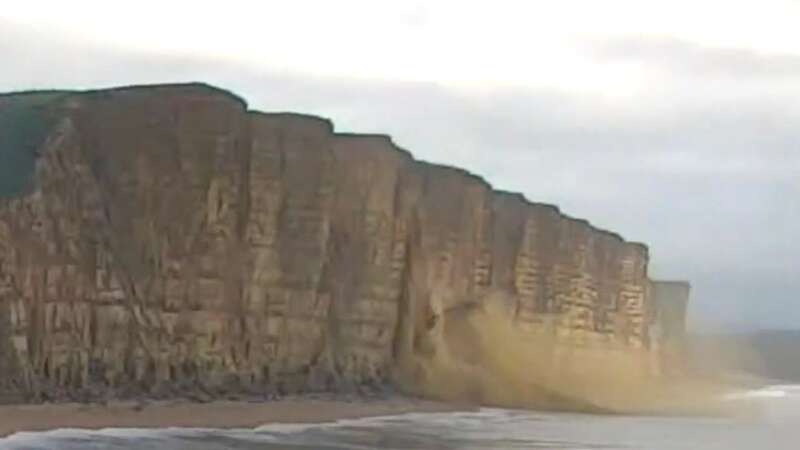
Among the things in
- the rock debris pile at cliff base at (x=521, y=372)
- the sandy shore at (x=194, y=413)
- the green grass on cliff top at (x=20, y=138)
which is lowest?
the sandy shore at (x=194, y=413)

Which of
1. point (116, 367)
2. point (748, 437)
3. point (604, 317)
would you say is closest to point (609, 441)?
point (748, 437)

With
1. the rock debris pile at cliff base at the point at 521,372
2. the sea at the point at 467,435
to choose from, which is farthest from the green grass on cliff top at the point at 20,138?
the rock debris pile at cliff base at the point at 521,372

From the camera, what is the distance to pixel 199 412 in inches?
1761

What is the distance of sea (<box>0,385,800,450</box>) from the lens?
35188 millimetres

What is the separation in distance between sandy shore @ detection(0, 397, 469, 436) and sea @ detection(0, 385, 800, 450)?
94 cm

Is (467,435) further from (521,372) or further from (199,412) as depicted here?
(521,372)

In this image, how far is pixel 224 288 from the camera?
51531 mm

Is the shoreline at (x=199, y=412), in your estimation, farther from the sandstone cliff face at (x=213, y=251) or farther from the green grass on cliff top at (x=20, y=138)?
the green grass on cliff top at (x=20, y=138)

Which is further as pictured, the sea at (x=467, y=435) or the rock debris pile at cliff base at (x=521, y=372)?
the rock debris pile at cliff base at (x=521, y=372)

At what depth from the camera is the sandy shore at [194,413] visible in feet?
128

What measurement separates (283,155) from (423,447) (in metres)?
19.4

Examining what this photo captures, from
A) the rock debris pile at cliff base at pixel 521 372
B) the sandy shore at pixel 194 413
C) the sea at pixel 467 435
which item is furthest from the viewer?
the rock debris pile at cliff base at pixel 521 372

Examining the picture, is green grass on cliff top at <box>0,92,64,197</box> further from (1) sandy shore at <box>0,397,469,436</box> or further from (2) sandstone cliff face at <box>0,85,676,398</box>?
(1) sandy shore at <box>0,397,469,436</box>

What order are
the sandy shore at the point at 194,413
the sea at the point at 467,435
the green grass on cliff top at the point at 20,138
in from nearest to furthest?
the sea at the point at 467,435, the sandy shore at the point at 194,413, the green grass on cliff top at the point at 20,138
